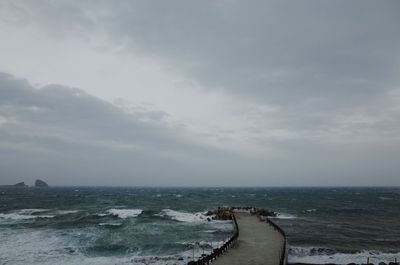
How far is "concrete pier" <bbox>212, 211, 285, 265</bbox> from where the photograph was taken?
26197mm

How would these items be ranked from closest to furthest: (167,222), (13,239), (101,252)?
(101,252)
(13,239)
(167,222)

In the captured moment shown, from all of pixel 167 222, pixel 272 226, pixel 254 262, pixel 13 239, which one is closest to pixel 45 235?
pixel 13 239

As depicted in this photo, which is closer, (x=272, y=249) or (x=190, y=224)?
(x=272, y=249)

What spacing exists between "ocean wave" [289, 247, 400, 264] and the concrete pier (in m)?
1.74

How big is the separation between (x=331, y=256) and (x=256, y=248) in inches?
288

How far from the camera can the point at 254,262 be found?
25.9m

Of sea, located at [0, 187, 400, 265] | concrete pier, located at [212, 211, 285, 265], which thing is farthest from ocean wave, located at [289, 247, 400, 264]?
concrete pier, located at [212, 211, 285, 265]

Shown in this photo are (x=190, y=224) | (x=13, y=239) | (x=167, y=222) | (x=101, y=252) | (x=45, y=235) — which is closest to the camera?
(x=101, y=252)

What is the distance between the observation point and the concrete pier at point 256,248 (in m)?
26.2

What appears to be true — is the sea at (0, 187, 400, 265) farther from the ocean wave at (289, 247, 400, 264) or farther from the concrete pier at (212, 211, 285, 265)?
the concrete pier at (212, 211, 285, 265)

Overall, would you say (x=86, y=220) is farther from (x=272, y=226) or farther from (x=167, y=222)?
(x=272, y=226)

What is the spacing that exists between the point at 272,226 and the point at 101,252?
18081 mm

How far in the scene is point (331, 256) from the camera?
3312 centimetres

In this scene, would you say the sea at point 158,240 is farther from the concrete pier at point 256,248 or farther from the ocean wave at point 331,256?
the concrete pier at point 256,248
